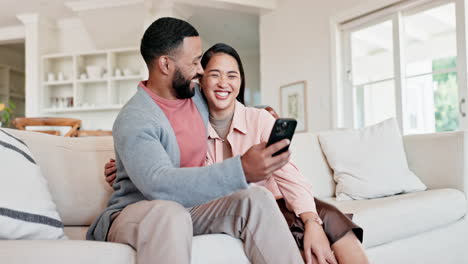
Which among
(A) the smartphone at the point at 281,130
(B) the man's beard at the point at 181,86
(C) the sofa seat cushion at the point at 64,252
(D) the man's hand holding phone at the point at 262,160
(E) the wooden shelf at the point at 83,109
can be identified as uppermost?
(E) the wooden shelf at the point at 83,109

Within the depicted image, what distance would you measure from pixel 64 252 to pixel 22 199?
28 cm

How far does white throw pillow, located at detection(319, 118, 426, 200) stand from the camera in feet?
7.05

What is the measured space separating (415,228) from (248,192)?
110cm

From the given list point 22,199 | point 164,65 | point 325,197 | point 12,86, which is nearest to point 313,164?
point 325,197

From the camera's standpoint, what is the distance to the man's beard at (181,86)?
133cm

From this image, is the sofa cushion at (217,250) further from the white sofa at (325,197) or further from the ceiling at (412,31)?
the ceiling at (412,31)

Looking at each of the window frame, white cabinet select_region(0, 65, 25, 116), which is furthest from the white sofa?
white cabinet select_region(0, 65, 25, 116)

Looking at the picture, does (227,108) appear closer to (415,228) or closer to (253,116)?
(253,116)

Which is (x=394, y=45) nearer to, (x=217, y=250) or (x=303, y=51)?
(x=303, y=51)

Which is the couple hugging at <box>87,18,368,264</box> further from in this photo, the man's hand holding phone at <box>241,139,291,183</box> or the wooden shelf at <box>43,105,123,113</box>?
the wooden shelf at <box>43,105,123,113</box>

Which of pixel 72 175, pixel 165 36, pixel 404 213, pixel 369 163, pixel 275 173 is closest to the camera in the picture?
pixel 165 36

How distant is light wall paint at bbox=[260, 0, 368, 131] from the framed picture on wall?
0.20ft

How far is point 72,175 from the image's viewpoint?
157 centimetres

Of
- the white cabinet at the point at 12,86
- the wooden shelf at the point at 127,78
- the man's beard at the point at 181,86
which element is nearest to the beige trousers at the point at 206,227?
the man's beard at the point at 181,86
